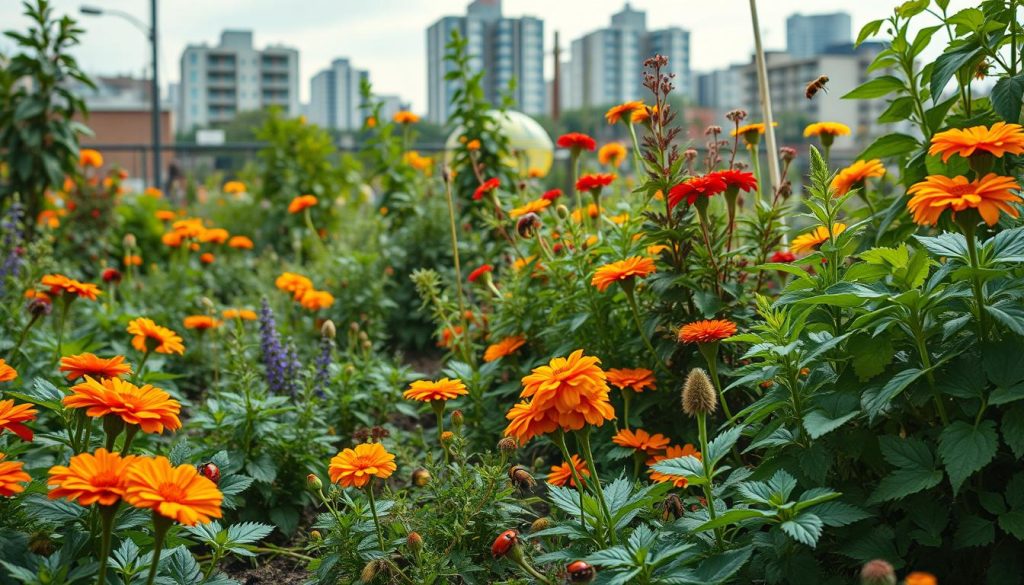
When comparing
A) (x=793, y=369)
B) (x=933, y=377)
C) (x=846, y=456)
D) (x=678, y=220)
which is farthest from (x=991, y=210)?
(x=678, y=220)

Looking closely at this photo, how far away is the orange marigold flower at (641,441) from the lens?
2219 millimetres

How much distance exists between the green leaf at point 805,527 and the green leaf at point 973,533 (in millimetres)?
288

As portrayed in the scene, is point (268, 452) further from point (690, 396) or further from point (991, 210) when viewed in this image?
point (991, 210)

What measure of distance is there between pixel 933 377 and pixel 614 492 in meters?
0.62

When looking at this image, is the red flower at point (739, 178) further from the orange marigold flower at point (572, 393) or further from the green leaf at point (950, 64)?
the orange marigold flower at point (572, 393)

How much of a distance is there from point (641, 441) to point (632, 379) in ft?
0.55

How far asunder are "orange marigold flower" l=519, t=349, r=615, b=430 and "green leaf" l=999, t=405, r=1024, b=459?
65cm

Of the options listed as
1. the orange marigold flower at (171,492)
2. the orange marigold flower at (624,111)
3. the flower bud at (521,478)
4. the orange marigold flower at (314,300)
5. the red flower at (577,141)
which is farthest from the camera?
the orange marigold flower at (314,300)

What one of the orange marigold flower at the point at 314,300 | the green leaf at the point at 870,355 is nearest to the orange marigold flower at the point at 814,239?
the green leaf at the point at 870,355

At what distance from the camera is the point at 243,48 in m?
100

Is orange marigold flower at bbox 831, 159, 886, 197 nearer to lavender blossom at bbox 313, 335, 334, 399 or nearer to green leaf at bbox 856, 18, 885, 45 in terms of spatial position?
green leaf at bbox 856, 18, 885, 45

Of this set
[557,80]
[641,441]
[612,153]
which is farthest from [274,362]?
[557,80]

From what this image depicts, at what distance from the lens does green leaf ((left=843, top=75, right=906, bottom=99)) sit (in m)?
2.23

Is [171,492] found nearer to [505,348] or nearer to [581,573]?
[581,573]
